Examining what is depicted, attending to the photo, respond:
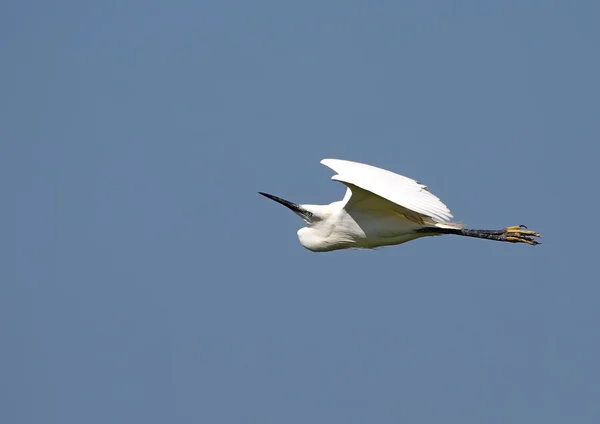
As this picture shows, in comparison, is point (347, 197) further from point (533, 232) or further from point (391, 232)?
point (533, 232)

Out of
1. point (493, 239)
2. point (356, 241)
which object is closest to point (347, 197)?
point (356, 241)

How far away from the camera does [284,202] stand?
13547 millimetres

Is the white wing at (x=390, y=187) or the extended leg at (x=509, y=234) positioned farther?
the extended leg at (x=509, y=234)

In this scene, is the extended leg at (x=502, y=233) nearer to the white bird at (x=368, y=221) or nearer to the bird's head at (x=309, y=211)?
the white bird at (x=368, y=221)

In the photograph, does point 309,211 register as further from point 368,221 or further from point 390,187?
point 390,187

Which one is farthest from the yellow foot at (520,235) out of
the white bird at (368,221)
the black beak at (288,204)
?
the black beak at (288,204)

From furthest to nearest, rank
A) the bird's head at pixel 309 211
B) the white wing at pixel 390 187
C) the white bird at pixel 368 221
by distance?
the bird's head at pixel 309 211, the white bird at pixel 368 221, the white wing at pixel 390 187

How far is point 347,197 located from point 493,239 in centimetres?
188

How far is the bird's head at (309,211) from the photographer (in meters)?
13.0

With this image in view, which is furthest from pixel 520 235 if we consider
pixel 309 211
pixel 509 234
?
pixel 309 211

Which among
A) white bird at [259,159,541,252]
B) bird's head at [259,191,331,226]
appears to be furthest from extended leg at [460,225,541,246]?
bird's head at [259,191,331,226]

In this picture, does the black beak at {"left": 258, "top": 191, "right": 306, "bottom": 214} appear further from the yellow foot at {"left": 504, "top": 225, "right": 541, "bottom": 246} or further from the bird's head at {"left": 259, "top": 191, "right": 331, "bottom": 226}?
the yellow foot at {"left": 504, "top": 225, "right": 541, "bottom": 246}

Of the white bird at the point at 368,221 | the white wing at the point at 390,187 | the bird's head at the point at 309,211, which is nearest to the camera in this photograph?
the white wing at the point at 390,187

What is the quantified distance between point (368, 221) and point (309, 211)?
36.5 inches
